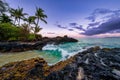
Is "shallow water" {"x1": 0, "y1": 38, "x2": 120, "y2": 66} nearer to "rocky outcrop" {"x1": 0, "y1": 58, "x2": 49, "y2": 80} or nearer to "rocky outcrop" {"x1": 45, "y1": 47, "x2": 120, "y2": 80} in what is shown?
"rocky outcrop" {"x1": 0, "y1": 58, "x2": 49, "y2": 80}

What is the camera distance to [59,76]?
11.8ft

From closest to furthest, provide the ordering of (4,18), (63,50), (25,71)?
(25,71) < (63,50) < (4,18)

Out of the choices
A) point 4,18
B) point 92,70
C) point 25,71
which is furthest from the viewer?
point 4,18

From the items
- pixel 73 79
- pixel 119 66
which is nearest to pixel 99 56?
pixel 119 66

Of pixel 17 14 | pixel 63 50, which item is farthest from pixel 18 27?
pixel 63 50

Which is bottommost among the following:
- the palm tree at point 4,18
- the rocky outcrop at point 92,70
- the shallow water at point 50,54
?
the shallow water at point 50,54

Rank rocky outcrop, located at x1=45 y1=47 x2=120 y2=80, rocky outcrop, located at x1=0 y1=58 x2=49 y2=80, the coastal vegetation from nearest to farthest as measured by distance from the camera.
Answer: rocky outcrop, located at x1=45 y1=47 x2=120 y2=80
rocky outcrop, located at x1=0 y1=58 x2=49 y2=80
the coastal vegetation

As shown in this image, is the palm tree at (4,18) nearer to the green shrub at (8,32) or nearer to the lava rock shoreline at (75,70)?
the green shrub at (8,32)

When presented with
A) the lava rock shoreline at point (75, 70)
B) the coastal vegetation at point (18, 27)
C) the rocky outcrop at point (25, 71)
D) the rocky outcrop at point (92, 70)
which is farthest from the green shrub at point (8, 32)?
the rocky outcrop at point (92, 70)

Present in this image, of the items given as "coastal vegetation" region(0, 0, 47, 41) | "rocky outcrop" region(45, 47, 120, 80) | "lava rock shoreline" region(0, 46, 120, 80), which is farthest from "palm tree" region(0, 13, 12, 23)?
"rocky outcrop" region(45, 47, 120, 80)

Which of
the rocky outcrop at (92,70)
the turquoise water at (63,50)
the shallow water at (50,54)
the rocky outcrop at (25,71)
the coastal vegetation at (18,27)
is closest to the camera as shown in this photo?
the rocky outcrop at (92,70)

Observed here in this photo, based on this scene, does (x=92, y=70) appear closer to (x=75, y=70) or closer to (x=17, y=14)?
(x=75, y=70)

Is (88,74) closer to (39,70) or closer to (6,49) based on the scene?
(39,70)

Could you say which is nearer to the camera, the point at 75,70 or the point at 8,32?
the point at 75,70
